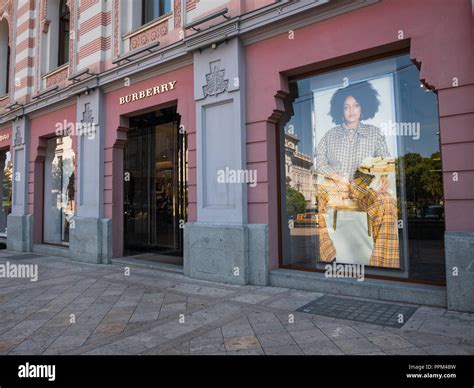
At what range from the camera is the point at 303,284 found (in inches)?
264

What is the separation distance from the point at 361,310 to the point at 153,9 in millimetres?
9063

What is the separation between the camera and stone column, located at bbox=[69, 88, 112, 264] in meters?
10.3

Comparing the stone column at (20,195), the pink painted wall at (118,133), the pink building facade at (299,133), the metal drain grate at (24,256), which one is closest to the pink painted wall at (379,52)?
the pink building facade at (299,133)

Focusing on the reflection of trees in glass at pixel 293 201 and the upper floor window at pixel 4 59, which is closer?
the reflection of trees in glass at pixel 293 201

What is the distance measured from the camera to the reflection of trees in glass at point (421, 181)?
6145 millimetres

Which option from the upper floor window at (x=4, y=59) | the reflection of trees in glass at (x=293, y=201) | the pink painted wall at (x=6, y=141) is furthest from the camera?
the upper floor window at (x=4, y=59)

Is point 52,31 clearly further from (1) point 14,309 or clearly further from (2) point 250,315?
(2) point 250,315

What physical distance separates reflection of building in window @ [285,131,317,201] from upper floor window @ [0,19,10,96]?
14451 millimetres

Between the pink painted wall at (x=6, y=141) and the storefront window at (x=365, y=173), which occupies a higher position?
the pink painted wall at (x=6, y=141)

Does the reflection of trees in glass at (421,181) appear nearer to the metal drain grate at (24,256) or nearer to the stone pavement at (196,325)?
the stone pavement at (196,325)

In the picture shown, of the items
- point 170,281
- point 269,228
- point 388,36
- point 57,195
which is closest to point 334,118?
point 388,36

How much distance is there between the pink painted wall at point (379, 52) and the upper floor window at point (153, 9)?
3.54m

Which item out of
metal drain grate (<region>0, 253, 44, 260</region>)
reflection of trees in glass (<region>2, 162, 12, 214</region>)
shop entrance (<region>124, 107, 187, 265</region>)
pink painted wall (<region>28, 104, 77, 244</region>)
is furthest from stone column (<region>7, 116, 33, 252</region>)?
shop entrance (<region>124, 107, 187, 265</region>)
